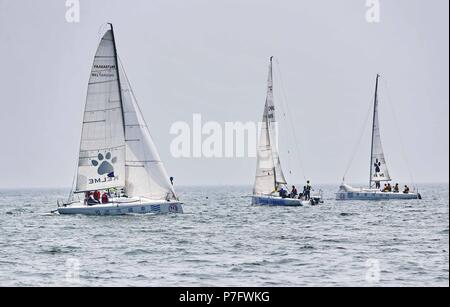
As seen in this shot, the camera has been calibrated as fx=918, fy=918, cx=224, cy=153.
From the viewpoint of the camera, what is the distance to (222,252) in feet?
111

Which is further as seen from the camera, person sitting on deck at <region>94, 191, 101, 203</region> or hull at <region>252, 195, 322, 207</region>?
hull at <region>252, 195, 322, 207</region>

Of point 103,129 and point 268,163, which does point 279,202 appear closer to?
point 268,163

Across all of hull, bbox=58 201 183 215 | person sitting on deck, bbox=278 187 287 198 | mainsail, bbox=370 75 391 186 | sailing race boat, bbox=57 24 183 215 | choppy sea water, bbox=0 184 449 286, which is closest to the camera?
choppy sea water, bbox=0 184 449 286

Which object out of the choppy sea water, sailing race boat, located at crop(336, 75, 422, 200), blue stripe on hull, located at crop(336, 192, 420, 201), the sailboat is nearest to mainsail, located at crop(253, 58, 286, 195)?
the sailboat

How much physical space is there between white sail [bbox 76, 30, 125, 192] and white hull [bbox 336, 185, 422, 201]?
121 ft

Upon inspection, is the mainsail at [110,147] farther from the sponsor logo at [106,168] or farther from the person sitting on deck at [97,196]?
the person sitting on deck at [97,196]

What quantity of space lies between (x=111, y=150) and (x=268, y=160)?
19.0m

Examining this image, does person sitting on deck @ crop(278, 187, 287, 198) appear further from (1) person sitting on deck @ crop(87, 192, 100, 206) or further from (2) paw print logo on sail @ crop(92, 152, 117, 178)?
(1) person sitting on deck @ crop(87, 192, 100, 206)

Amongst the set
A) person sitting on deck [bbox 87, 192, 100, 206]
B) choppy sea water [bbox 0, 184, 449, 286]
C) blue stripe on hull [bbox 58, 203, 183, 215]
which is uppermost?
person sitting on deck [bbox 87, 192, 100, 206]

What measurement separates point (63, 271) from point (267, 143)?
1711 inches

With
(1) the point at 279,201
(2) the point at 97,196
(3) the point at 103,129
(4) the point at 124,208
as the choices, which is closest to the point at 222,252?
(4) the point at 124,208

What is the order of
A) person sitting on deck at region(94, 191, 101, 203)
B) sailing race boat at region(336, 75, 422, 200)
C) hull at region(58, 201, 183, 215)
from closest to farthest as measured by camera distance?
1. hull at region(58, 201, 183, 215)
2. person sitting on deck at region(94, 191, 101, 203)
3. sailing race boat at region(336, 75, 422, 200)

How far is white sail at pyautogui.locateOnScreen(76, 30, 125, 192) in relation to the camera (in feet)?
176
